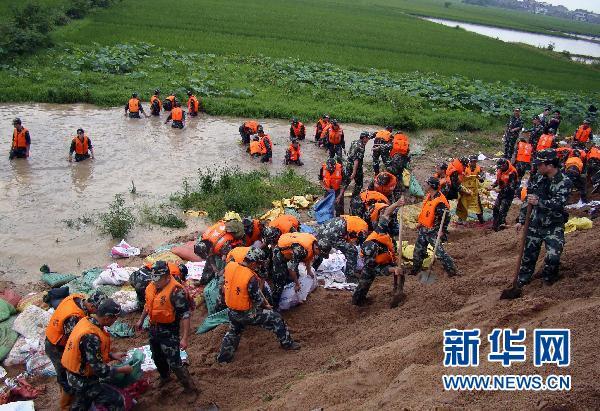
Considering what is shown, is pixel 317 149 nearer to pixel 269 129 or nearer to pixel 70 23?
pixel 269 129

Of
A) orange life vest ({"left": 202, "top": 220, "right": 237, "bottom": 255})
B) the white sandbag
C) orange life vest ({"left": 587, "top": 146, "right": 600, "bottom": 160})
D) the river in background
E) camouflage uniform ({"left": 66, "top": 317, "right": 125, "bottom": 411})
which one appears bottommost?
the white sandbag

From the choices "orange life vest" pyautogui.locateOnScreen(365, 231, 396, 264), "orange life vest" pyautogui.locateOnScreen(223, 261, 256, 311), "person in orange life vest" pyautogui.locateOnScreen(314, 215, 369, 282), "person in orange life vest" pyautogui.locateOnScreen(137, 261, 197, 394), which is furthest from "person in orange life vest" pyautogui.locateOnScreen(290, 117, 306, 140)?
"person in orange life vest" pyautogui.locateOnScreen(137, 261, 197, 394)

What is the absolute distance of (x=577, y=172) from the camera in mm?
10539

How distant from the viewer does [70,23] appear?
32594 millimetres

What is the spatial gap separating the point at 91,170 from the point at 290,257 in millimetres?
8470

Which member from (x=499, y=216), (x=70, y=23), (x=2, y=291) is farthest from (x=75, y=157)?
(x=70, y=23)

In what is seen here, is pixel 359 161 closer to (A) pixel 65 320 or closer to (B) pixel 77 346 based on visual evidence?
(A) pixel 65 320

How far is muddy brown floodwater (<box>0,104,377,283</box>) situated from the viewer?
391 inches

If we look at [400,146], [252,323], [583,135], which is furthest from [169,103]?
[252,323]

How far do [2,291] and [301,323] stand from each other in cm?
491

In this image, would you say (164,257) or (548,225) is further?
(164,257)

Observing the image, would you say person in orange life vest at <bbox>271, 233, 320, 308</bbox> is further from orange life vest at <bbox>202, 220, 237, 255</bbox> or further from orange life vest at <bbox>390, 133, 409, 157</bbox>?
orange life vest at <bbox>390, 133, 409, 157</bbox>

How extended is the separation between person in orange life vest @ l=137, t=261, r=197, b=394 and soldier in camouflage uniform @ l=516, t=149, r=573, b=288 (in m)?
4.24

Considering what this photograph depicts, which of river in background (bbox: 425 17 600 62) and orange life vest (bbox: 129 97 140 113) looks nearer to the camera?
orange life vest (bbox: 129 97 140 113)
